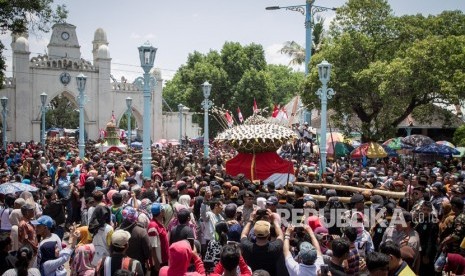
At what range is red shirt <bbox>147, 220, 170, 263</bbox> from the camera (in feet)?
23.4

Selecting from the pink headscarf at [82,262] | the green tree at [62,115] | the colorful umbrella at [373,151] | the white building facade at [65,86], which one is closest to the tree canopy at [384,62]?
the colorful umbrella at [373,151]

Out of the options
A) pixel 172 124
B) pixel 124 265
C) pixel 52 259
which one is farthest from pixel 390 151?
pixel 172 124

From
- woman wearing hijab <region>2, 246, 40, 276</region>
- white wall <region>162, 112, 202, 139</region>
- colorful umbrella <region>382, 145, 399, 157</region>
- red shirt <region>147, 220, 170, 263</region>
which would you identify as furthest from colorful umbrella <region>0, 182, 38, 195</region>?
white wall <region>162, 112, 202, 139</region>

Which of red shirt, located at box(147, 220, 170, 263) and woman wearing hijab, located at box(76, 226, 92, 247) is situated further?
red shirt, located at box(147, 220, 170, 263)

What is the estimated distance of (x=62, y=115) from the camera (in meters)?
68.1

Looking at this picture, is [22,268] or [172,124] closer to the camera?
[22,268]

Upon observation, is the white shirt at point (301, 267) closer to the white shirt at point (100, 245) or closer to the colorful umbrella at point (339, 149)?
the white shirt at point (100, 245)

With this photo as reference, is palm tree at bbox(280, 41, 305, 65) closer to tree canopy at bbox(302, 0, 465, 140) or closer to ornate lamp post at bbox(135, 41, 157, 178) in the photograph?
tree canopy at bbox(302, 0, 465, 140)

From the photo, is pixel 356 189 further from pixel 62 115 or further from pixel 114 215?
pixel 62 115

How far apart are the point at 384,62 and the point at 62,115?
5271 centimetres

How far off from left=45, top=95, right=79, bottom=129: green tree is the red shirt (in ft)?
203

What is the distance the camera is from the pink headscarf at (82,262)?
20.5 feet

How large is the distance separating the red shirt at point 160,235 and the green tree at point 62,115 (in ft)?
203

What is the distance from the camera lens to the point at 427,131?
35.3 metres
